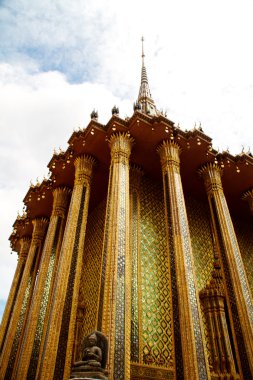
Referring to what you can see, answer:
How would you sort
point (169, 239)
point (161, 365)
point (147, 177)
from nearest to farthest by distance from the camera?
point (161, 365) < point (169, 239) < point (147, 177)

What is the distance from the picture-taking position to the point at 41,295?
29.7 feet

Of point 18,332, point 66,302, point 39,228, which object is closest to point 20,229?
point 39,228

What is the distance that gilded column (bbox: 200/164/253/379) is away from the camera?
Result: 715 centimetres

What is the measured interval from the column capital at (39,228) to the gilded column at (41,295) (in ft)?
7.11

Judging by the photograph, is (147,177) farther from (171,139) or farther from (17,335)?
(17,335)

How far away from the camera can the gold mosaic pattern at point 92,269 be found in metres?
8.75

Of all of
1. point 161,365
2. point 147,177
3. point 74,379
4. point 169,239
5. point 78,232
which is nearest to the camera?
point 74,379

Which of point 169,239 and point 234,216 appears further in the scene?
point 234,216

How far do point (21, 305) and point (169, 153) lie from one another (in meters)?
7.06

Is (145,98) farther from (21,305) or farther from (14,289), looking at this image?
(21,305)

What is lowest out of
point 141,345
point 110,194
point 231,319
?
point 141,345

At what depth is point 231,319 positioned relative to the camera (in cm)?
758

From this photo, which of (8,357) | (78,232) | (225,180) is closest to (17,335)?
(8,357)

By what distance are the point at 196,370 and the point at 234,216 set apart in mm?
8204
